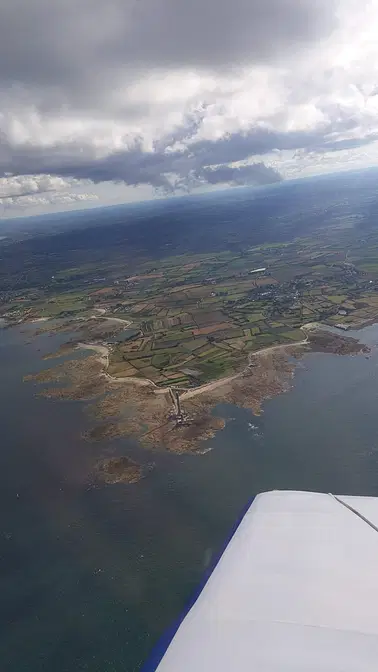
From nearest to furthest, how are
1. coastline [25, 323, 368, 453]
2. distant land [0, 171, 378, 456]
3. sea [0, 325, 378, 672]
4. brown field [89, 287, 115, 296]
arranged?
sea [0, 325, 378, 672] < coastline [25, 323, 368, 453] < distant land [0, 171, 378, 456] < brown field [89, 287, 115, 296]

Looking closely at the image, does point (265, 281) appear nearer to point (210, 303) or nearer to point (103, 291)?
point (210, 303)

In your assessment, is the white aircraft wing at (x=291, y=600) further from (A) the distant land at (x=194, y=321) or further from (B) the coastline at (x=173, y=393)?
(A) the distant land at (x=194, y=321)

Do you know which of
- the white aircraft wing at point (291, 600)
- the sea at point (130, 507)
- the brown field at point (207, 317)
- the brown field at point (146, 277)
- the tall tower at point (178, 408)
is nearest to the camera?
the white aircraft wing at point (291, 600)

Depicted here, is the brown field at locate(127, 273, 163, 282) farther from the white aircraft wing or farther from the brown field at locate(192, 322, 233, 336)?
the white aircraft wing

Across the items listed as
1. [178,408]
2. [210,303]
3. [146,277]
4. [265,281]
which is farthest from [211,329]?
[146,277]

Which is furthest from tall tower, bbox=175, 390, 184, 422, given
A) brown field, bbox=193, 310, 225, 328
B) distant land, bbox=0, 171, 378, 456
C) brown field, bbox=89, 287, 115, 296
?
brown field, bbox=89, 287, 115, 296

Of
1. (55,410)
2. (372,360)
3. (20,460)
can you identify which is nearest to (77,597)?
(20,460)

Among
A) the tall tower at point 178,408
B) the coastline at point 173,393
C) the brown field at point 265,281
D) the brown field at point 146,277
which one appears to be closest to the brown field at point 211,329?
the coastline at point 173,393

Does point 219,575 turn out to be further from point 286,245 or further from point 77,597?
point 286,245
